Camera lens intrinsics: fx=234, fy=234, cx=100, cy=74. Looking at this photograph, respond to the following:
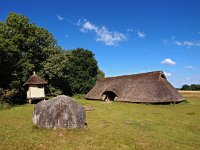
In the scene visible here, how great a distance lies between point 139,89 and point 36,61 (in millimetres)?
20644

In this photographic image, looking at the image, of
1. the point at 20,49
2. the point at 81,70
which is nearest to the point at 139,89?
the point at 81,70

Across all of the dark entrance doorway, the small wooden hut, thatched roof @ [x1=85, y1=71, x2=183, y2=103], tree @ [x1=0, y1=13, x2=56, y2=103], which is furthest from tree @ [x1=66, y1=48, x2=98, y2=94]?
the small wooden hut

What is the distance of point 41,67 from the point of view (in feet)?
151

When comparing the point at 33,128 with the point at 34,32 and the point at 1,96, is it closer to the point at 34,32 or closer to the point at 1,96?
the point at 1,96

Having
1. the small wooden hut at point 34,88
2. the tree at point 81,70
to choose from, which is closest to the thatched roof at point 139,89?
the tree at point 81,70

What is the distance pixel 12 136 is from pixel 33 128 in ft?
7.23

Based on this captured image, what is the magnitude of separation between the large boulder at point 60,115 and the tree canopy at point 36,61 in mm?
19256

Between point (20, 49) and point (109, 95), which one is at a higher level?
point (20, 49)

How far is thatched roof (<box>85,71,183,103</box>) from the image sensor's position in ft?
116

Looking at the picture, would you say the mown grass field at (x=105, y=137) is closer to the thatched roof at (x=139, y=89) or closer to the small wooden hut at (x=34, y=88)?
the thatched roof at (x=139, y=89)

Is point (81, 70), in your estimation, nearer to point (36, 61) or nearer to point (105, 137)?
point (36, 61)

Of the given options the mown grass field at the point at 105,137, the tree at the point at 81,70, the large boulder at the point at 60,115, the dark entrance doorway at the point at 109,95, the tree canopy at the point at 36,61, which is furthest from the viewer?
the tree at the point at 81,70

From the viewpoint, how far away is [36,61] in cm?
4556

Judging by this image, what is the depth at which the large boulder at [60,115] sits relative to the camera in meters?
15.6
